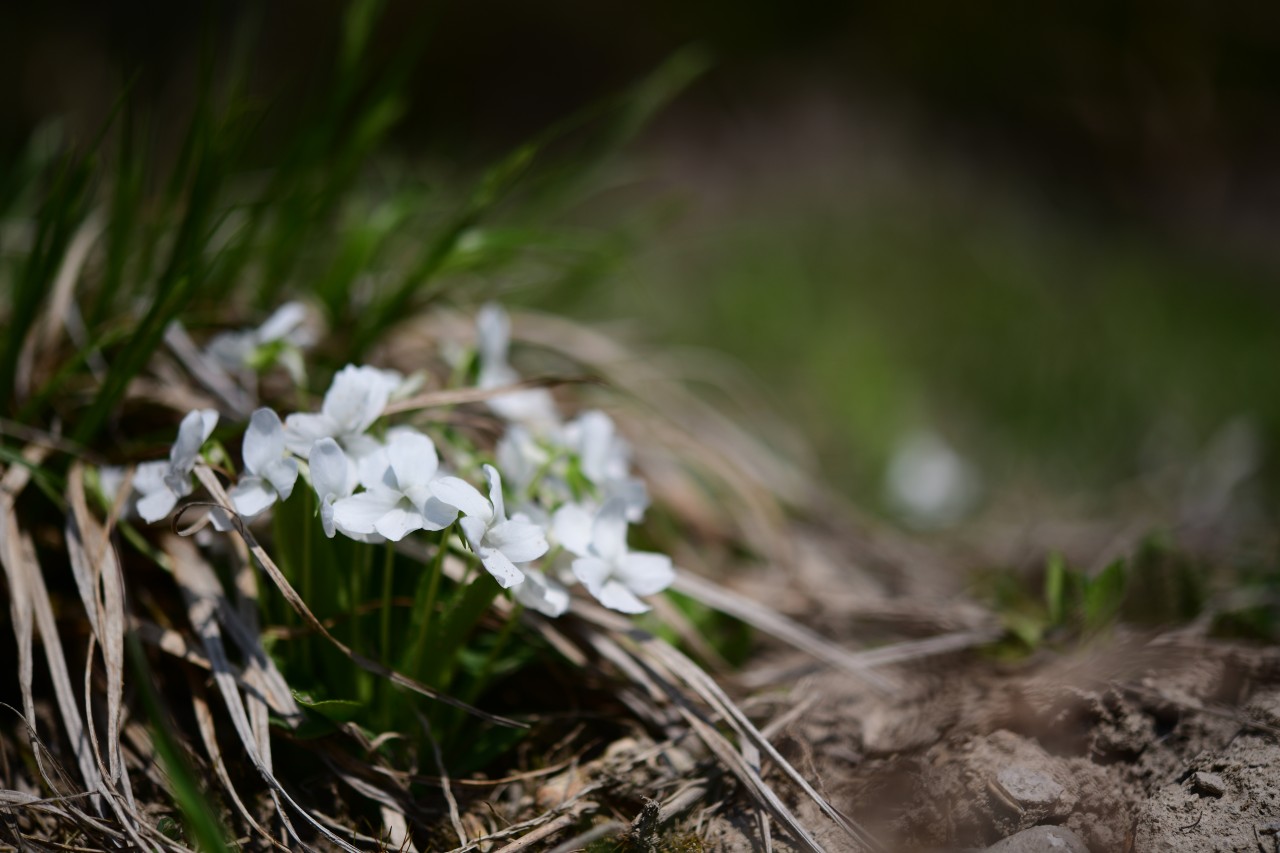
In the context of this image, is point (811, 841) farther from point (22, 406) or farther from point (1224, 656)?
point (22, 406)

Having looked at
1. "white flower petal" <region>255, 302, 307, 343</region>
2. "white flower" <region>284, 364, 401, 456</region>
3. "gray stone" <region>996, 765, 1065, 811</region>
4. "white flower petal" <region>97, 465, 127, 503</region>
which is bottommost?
"gray stone" <region>996, 765, 1065, 811</region>

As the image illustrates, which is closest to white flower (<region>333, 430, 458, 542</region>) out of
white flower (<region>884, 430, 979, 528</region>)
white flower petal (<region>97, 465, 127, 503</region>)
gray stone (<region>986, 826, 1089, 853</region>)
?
white flower petal (<region>97, 465, 127, 503</region>)

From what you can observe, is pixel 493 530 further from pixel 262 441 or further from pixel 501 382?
pixel 501 382

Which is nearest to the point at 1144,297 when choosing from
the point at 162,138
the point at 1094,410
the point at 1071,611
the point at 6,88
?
the point at 1094,410

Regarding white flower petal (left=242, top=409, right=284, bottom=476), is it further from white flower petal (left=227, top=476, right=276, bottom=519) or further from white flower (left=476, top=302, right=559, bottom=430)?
white flower (left=476, top=302, right=559, bottom=430)

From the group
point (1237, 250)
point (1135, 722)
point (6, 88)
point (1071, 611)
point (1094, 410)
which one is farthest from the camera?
point (1237, 250)

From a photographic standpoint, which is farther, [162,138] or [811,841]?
[162,138]

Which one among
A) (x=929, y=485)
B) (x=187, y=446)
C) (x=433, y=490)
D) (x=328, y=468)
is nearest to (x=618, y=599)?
(x=433, y=490)
